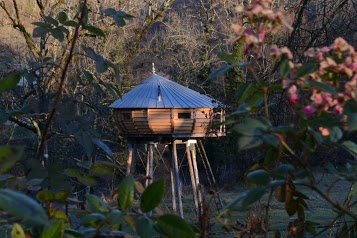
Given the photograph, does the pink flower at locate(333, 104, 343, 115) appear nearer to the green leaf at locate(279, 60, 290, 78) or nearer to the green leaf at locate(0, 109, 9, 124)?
the green leaf at locate(279, 60, 290, 78)

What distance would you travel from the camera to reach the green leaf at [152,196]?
682 mm

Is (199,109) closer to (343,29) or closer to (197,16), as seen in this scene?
(343,29)

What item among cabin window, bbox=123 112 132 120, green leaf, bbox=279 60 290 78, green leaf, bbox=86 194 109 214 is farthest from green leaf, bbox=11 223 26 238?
cabin window, bbox=123 112 132 120

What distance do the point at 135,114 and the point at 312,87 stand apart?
26.4 ft

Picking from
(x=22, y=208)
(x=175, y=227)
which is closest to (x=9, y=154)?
(x=22, y=208)

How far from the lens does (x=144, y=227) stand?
660mm

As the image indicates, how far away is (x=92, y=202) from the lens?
71cm

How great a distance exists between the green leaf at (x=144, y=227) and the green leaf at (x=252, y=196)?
4.7 inches

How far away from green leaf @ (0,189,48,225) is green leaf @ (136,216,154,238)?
179mm

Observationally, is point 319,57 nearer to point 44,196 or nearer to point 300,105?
point 300,105

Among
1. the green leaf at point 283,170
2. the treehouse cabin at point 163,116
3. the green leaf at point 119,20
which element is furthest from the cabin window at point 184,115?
the green leaf at point 283,170

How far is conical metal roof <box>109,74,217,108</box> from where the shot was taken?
8703mm

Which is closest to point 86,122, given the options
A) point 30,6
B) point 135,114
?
point 135,114

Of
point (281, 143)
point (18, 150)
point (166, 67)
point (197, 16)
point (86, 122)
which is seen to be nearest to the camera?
point (18, 150)
